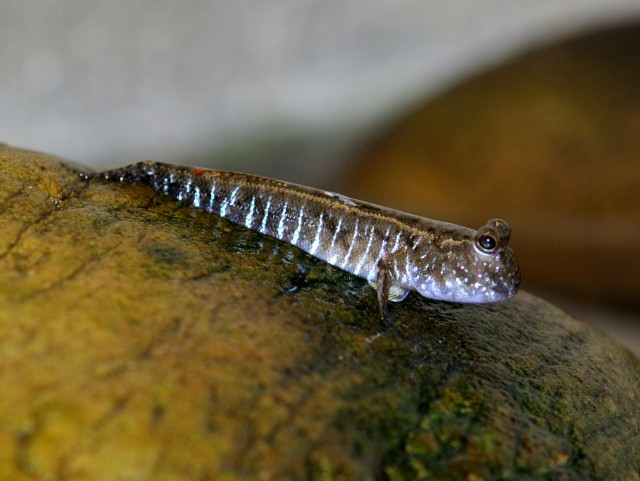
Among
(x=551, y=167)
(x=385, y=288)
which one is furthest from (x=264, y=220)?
(x=551, y=167)

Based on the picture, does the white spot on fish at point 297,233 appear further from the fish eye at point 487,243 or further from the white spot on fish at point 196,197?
the fish eye at point 487,243

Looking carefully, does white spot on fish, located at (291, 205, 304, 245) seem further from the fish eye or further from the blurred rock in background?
the blurred rock in background

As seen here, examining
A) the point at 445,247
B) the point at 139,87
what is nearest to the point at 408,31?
the point at 139,87

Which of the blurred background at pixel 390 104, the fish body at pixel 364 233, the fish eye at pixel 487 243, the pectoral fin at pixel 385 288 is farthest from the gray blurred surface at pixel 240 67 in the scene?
the fish eye at pixel 487 243

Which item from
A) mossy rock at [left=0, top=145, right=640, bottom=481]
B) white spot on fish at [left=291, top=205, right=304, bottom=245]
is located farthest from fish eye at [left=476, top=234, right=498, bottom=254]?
white spot on fish at [left=291, top=205, right=304, bottom=245]

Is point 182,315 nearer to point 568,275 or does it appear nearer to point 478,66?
point 568,275

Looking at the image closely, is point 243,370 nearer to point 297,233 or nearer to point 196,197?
point 297,233

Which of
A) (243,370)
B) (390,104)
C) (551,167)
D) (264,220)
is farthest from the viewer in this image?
(390,104)
